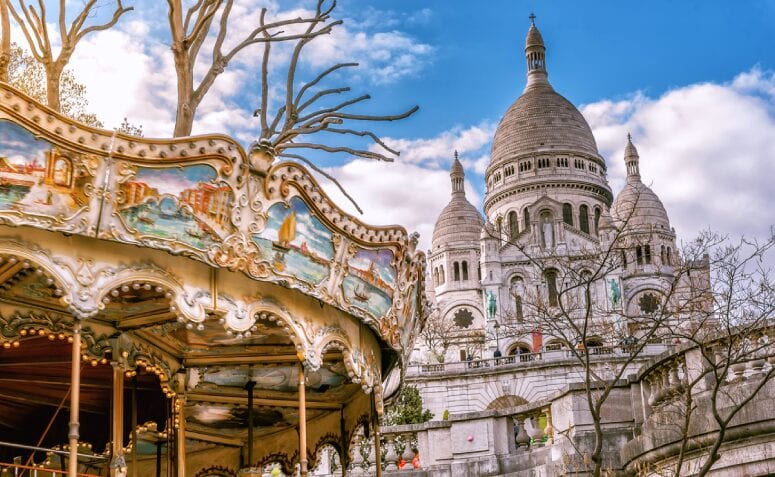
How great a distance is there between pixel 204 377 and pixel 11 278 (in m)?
3.94

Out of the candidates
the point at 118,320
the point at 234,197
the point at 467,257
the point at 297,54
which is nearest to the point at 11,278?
the point at 118,320

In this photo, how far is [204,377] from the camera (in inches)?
571

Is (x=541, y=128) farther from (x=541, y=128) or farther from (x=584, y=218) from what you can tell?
(x=584, y=218)

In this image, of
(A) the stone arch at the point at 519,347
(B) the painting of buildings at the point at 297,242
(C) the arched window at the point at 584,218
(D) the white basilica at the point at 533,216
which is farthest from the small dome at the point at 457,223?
(B) the painting of buildings at the point at 297,242

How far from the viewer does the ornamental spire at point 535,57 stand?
112 m

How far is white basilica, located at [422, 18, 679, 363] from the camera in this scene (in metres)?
87.1

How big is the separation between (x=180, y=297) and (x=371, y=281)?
8.20 feet

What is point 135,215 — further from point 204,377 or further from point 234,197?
point 204,377

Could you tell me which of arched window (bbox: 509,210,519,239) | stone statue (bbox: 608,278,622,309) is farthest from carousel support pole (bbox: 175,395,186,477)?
arched window (bbox: 509,210,519,239)

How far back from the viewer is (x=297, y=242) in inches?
437

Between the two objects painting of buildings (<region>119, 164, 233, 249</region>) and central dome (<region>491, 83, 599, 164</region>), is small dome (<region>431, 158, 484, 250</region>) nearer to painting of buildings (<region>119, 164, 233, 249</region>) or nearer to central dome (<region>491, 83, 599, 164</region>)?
central dome (<region>491, 83, 599, 164</region>)

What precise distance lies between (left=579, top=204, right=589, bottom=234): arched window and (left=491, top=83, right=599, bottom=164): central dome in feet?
17.3

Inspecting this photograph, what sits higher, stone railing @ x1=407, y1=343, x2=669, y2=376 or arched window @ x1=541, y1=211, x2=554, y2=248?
arched window @ x1=541, y1=211, x2=554, y2=248

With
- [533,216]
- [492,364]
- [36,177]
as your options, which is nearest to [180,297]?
[36,177]
